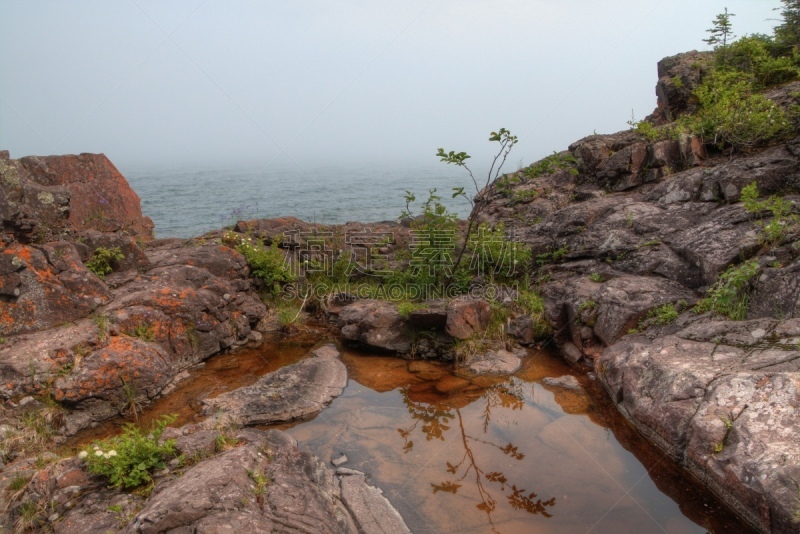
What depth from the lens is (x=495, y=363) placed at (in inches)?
337

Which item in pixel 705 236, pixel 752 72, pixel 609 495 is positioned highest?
pixel 752 72

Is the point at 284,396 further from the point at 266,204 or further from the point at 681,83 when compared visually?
the point at 266,204

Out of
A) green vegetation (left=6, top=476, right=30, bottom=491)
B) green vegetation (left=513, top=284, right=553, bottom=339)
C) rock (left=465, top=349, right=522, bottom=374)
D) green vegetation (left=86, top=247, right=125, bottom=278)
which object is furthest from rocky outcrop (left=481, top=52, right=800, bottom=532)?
green vegetation (left=86, top=247, right=125, bottom=278)

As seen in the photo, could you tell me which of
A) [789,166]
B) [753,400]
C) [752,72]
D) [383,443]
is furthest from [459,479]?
[752,72]

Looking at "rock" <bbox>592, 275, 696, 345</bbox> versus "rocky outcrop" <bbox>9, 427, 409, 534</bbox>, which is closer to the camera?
Answer: "rocky outcrop" <bbox>9, 427, 409, 534</bbox>

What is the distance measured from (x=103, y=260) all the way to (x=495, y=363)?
6739mm

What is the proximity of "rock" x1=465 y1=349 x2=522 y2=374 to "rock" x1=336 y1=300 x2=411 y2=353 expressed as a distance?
3.81ft

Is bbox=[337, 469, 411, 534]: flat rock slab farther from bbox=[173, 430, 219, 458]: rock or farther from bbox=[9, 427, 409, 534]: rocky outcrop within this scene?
bbox=[173, 430, 219, 458]: rock

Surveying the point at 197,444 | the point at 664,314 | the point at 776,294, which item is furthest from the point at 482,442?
the point at 776,294

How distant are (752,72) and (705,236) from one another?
6.43m

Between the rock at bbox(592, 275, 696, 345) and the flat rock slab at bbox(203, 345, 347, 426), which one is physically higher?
the rock at bbox(592, 275, 696, 345)

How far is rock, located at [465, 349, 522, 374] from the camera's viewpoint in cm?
841

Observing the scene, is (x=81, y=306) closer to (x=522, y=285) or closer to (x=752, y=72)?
(x=522, y=285)

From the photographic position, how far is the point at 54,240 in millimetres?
9539
